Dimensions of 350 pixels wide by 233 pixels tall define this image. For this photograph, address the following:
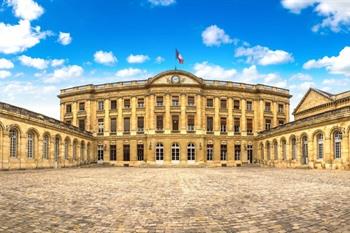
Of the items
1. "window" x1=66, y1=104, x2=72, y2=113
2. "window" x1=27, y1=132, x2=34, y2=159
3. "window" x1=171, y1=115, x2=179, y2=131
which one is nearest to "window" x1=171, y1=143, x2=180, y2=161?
"window" x1=171, y1=115, x2=179, y2=131

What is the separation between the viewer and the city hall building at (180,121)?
3929cm

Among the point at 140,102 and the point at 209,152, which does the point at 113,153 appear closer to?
the point at 140,102

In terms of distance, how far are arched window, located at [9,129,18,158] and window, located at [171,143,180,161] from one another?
2051 cm

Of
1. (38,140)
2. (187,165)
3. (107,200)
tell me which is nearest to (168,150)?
(187,165)

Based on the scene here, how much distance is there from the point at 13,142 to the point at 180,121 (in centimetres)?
2199

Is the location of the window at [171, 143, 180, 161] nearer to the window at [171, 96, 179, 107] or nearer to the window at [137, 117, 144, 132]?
the window at [137, 117, 144, 132]

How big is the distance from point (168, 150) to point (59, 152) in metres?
14.0

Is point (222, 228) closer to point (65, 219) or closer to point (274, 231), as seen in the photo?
point (274, 231)

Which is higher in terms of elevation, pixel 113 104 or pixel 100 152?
pixel 113 104

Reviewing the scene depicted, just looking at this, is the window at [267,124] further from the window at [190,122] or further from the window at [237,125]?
the window at [190,122]

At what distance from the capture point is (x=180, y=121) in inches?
1684

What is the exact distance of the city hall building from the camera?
129ft

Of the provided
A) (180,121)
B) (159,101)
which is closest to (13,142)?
(159,101)

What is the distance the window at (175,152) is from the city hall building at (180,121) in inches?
1.6
